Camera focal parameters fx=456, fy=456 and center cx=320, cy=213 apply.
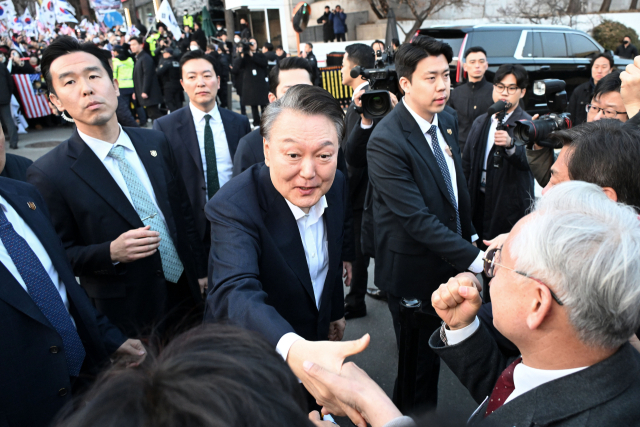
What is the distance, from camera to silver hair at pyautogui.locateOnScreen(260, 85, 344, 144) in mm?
1771

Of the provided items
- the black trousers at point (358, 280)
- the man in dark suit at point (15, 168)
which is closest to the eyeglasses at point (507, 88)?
the black trousers at point (358, 280)

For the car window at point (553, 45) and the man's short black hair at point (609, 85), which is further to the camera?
the car window at point (553, 45)

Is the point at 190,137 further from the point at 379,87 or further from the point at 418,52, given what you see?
the point at 418,52

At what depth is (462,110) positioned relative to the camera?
5820 mm

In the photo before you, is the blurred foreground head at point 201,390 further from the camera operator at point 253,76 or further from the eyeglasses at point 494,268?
the camera operator at point 253,76

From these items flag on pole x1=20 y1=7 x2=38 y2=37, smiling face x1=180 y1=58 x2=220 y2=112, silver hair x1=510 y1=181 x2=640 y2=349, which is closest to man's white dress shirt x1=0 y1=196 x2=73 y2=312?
silver hair x1=510 y1=181 x2=640 y2=349

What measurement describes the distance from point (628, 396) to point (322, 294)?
1.21 metres

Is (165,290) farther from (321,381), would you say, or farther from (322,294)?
(321,381)

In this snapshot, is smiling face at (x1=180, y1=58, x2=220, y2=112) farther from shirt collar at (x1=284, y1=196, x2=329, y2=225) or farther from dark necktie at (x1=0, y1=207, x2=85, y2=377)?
dark necktie at (x1=0, y1=207, x2=85, y2=377)

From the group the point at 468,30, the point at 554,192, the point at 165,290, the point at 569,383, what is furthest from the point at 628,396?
the point at 468,30

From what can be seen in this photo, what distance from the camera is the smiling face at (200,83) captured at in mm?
3598

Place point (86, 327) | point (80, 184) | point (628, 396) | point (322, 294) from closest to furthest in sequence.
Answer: point (628, 396) → point (86, 327) → point (322, 294) → point (80, 184)

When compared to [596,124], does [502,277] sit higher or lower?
lower

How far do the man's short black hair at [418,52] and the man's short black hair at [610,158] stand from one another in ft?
3.84
